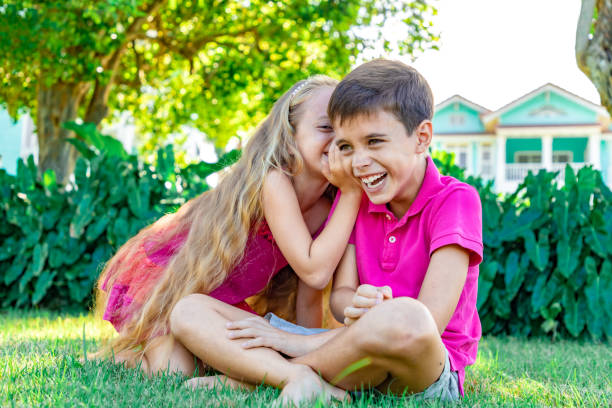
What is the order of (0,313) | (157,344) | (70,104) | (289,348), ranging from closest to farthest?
1. (289,348)
2. (157,344)
3. (0,313)
4. (70,104)

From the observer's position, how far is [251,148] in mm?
2912

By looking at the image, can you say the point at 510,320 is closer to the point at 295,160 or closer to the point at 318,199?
the point at 318,199

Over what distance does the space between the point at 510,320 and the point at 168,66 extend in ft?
29.9

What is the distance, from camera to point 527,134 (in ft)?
78.6

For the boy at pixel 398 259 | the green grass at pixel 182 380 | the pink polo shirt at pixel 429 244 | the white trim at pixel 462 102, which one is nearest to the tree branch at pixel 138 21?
the green grass at pixel 182 380

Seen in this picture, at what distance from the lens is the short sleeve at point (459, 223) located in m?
2.15

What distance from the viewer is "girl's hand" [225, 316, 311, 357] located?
7.55 feet

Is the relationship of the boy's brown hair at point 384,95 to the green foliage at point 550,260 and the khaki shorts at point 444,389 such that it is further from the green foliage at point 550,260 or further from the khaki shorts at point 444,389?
the green foliage at point 550,260

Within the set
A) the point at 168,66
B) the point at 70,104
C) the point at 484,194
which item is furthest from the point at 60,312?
the point at 168,66

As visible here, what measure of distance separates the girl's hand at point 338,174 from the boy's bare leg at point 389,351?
2.26 feet

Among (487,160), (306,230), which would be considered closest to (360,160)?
(306,230)

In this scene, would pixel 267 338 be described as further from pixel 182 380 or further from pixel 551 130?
pixel 551 130

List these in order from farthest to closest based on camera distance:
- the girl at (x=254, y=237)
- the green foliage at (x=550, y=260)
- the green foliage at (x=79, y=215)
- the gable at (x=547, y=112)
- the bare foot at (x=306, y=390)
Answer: the gable at (x=547, y=112) < the green foliage at (x=79, y=215) < the green foliage at (x=550, y=260) < the girl at (x=254, y=237) < the bare foot at (x=306, y=390)

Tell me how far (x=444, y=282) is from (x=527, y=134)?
23602mm
